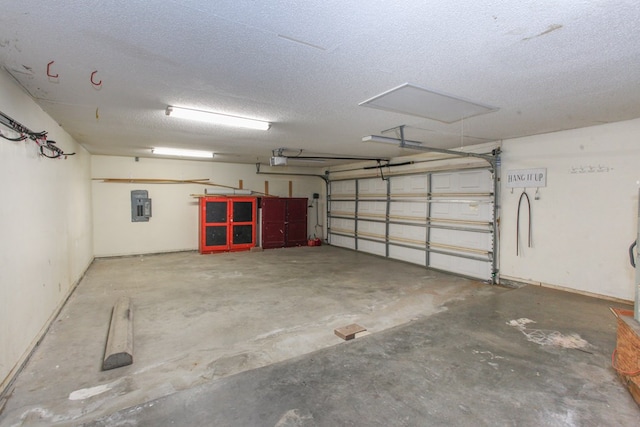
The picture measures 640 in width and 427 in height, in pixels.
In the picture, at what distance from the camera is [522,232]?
483cm

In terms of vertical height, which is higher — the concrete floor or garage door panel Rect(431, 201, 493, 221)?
garage door panel Rect(431, 201, 493, 221)

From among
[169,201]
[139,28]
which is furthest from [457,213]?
[169,201]

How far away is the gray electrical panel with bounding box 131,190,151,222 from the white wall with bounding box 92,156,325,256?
85 mm

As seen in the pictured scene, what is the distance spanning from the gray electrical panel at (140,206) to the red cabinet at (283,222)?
2.79 m

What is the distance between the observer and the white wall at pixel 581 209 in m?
3.83

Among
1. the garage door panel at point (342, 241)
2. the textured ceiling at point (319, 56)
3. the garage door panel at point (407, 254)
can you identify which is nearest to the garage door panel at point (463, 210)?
the garage door panel at point (407, 254)

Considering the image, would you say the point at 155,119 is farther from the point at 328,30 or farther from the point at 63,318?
the point at 328,30

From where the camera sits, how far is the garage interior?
5.95ft

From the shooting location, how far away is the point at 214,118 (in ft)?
11.6

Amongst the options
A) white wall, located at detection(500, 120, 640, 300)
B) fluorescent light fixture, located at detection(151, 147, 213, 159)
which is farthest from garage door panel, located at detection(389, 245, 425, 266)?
fluorescent light fixture, located at detection(151, 147, 213, 159)

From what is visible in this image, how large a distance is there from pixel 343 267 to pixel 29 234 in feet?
15.9

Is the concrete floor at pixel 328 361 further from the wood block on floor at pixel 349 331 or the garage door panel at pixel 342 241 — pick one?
the garage door panel at pixel 342 241

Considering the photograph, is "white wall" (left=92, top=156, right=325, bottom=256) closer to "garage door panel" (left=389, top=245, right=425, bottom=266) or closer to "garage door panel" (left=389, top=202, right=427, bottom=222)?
"garage door panel" (left=389, top=202, right=427, bottom=222)

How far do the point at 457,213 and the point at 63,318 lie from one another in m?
6.13
